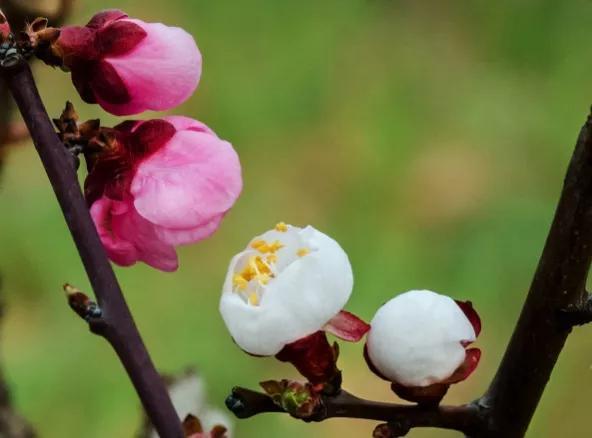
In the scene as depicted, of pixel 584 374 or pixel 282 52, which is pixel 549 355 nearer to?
pixel 584 374

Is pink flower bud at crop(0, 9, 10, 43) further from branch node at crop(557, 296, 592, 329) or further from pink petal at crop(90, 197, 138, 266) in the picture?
branch node at crop(557, 296, 592, 329)

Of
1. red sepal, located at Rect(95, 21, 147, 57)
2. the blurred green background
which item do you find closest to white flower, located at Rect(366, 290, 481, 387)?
red sepal, located at Rect(95, 21, 147, 57)

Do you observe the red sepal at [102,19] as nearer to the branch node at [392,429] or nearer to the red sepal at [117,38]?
the red sepal at [117,38]

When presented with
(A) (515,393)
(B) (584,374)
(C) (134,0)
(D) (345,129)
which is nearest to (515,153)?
(D) (345,129)

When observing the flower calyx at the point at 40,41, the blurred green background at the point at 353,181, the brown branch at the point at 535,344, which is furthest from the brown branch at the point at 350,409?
the blurred green background at the point at 353,181

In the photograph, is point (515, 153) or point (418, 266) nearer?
point (418, 266)

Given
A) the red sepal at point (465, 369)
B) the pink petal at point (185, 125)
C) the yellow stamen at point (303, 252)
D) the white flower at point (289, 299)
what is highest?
the pink petal at point (185, 125)
